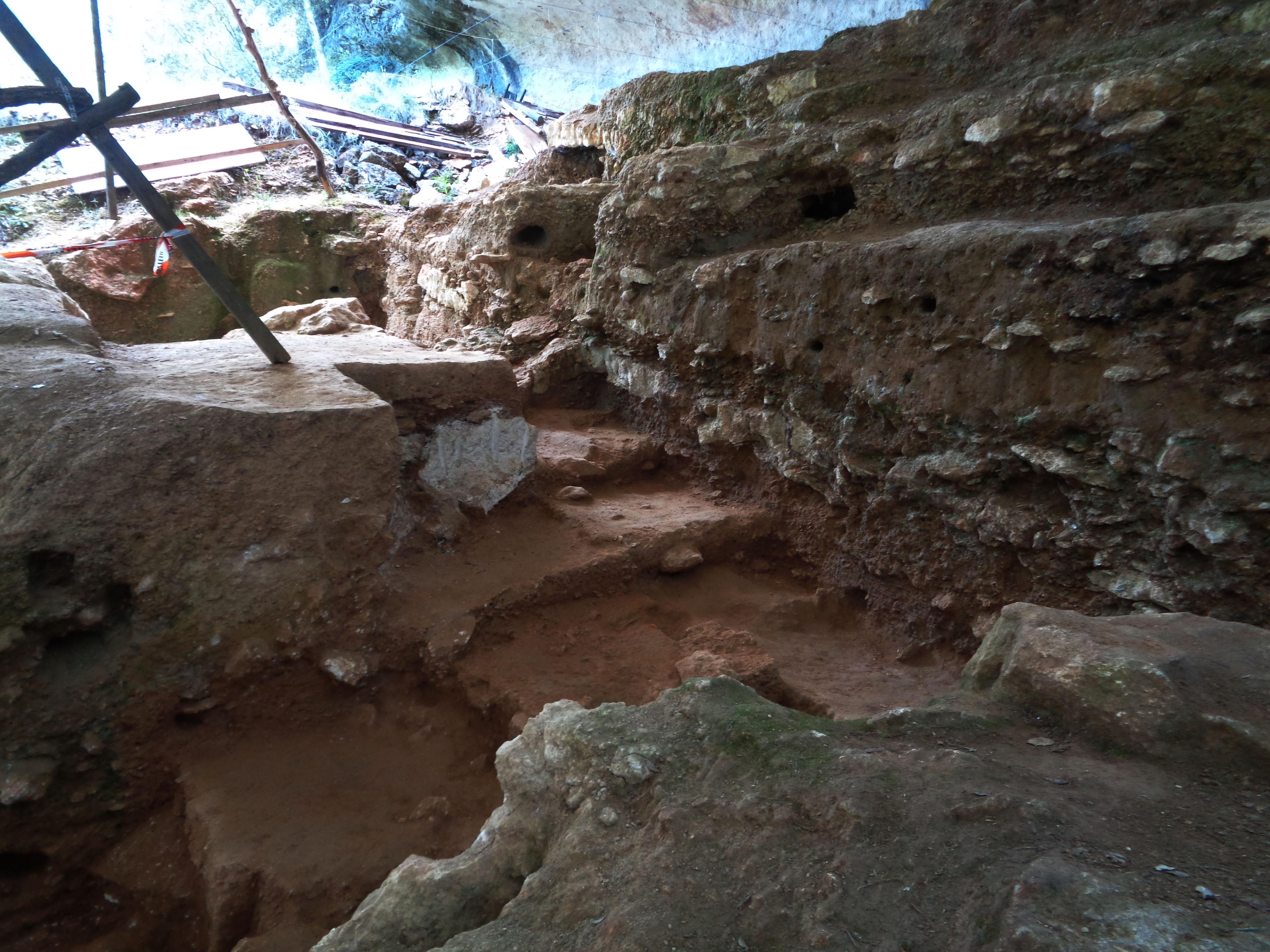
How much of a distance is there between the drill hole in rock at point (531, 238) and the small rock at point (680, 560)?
9.70 ft

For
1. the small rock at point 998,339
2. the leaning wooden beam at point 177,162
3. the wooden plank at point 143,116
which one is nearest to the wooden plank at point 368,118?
the leaning wooden beam at point 177,162

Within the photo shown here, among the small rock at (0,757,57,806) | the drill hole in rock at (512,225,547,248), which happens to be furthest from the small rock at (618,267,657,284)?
the small rock at (0,757,57,806)

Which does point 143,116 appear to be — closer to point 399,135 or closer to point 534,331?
point 534,331

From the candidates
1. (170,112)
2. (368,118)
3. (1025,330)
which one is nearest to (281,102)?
(368,118)

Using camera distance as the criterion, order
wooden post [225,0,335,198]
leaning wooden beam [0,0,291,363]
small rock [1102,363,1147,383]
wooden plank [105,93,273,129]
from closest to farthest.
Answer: small rock [1102,363,1147,383] < leaning wooden beam [0,0,291,363] < wooden plank [105,93,273,129] < wooden post [225,0,335,198]

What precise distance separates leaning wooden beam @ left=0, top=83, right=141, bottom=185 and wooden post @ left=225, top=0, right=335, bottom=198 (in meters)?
4.41

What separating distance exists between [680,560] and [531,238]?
313cm

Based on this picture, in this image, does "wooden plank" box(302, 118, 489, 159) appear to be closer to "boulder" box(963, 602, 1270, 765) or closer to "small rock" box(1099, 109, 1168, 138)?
"small rock" box(1099, 109, 1168, 138)

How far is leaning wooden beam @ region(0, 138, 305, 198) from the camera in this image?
7422 millimetres

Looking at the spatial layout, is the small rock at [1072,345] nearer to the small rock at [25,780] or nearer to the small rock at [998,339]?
the small rock at [998,339]

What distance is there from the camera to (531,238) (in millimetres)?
5520

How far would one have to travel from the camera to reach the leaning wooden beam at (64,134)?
2.47m

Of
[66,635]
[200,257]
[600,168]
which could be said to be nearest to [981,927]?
[66,635]

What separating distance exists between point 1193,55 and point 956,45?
1504 millimetres
